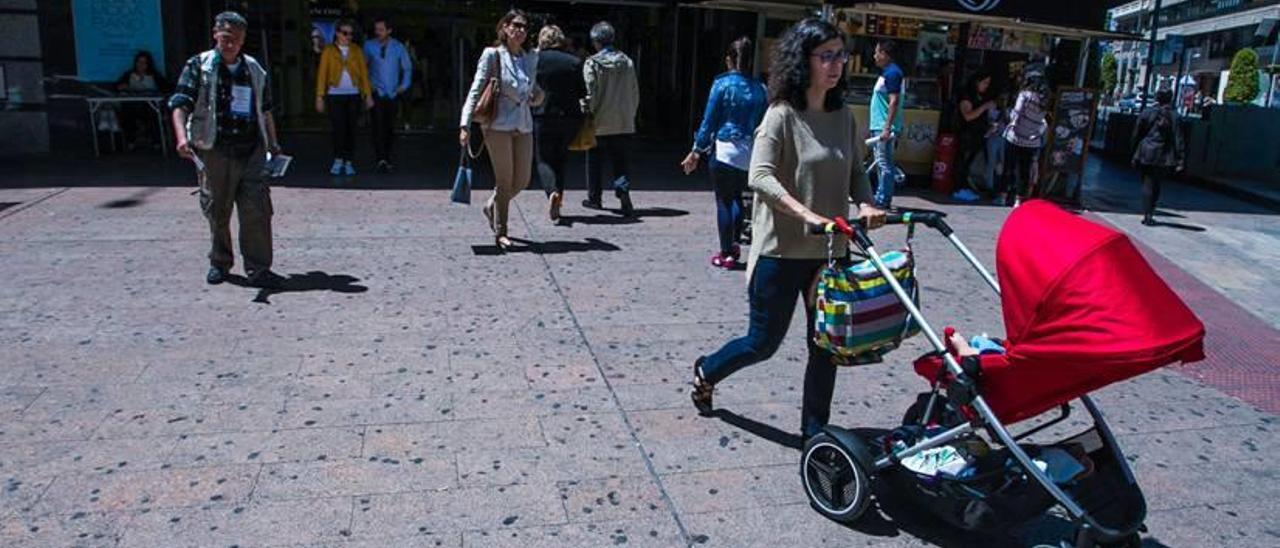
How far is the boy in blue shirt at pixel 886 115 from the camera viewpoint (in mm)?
10094

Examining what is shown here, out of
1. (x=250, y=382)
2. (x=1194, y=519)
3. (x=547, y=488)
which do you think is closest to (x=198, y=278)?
(x=250, y=382)

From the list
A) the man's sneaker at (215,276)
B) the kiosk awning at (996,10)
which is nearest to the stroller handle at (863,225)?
the man's sneaker at (215,276)

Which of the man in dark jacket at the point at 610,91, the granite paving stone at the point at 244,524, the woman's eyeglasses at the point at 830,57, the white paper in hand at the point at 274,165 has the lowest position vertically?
the granite paving stone at the point at 244,524

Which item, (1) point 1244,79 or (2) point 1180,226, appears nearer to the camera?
(2) point 1180,226

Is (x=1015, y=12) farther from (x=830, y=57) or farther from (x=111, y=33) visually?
(x=111, y=33)

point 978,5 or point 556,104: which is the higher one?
point 978,5

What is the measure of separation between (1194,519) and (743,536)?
1.85m

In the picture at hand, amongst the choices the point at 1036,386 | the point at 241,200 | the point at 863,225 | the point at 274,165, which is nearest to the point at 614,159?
the point at 274,165

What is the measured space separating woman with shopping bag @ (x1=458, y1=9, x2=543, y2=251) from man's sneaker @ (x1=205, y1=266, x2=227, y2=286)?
1.90m

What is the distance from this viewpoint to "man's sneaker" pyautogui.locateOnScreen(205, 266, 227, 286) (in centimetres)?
672

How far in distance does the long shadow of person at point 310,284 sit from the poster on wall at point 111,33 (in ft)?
25.1

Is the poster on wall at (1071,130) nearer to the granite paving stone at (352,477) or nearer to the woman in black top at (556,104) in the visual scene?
the woman in black top at (556,104)

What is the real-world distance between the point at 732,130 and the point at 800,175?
11.0 ft

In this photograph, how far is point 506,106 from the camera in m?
7.48
